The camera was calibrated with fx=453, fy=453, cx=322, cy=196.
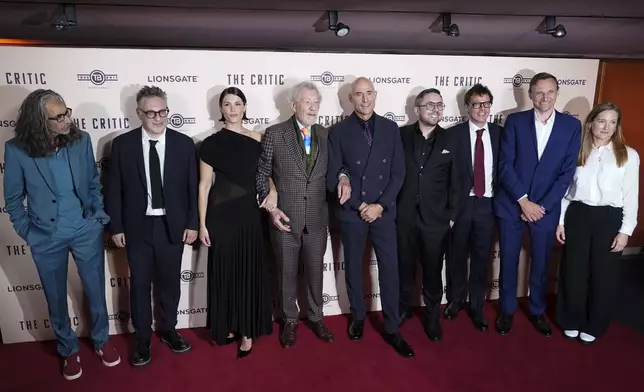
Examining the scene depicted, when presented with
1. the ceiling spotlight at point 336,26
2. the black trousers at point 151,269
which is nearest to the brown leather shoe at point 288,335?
the black trousers at point 151,269

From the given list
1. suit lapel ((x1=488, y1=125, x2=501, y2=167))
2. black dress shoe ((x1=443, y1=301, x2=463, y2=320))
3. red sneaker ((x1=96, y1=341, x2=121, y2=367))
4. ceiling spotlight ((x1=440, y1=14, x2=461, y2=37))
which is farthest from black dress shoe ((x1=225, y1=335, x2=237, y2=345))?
ceiling spotlight ((x1=440, y1=14, x2=461, y2=37))

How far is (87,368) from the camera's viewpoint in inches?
120

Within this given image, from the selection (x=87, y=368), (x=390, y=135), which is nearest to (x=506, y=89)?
(x=390, y=135)

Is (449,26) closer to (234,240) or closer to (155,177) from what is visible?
(234,240)

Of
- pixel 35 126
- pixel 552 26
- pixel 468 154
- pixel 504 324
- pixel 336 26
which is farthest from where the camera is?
pixel 552 26

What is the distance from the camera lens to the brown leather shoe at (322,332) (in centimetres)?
334

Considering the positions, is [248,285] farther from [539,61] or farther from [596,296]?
[539,61]

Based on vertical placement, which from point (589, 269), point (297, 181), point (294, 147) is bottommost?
point (589, 269)

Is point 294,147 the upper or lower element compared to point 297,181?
upper

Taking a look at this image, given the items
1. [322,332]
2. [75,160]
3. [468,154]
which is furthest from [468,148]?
[75,160]

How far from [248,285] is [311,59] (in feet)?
5.61

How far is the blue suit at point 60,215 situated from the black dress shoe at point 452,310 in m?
2.61

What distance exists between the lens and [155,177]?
2.91 metres

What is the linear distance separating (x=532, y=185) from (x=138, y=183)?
2700mm
